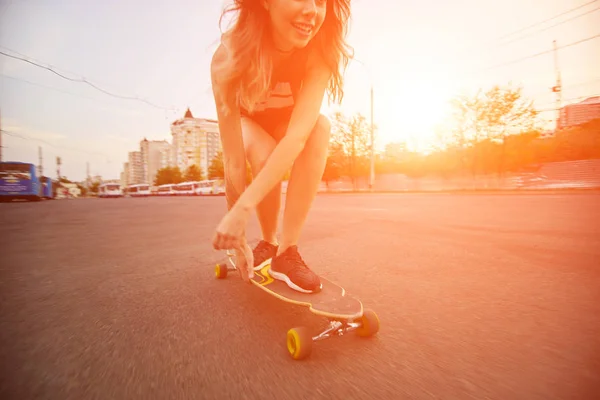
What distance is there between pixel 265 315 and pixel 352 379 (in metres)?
0.63

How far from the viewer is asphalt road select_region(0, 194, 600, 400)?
37.4 inches

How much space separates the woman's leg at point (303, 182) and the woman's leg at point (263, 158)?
123 mm

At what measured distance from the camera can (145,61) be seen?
10.4 ft

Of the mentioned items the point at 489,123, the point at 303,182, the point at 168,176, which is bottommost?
the point at 303,182

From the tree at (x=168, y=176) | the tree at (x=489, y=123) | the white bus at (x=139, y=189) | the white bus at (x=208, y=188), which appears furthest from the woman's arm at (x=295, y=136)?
the white bus at (x=139, y=189)

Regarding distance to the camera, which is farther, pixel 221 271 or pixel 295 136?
pixel 221 271

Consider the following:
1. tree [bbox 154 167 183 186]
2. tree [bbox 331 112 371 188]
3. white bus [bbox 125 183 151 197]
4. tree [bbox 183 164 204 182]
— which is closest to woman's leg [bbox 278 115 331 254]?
tree [bbox 331 112 371 188]

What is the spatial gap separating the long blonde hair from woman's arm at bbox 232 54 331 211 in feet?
0.35

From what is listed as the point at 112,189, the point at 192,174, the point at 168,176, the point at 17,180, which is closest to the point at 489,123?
the point at 17,180

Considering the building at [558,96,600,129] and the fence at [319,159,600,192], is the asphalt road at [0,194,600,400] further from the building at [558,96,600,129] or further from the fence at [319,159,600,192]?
the fence at [319,159,600,192]

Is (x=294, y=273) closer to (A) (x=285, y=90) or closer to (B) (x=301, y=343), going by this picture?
(B) (x=301, y=343)

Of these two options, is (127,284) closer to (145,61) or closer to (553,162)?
(145,61)

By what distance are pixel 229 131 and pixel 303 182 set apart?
0.51 meters

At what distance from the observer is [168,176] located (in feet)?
156
